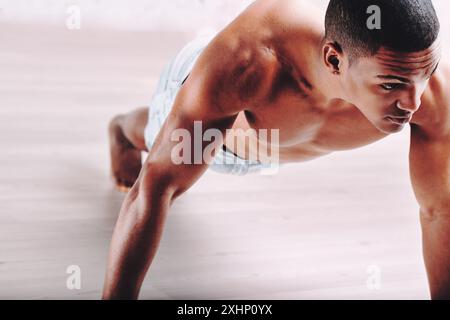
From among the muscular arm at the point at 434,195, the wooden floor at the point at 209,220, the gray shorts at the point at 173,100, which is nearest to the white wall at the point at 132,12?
the wooden floor at the point at 209,220

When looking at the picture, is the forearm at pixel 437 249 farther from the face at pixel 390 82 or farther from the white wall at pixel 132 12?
the white wall at pixel 132 12

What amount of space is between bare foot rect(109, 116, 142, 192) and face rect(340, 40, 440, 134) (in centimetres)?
75

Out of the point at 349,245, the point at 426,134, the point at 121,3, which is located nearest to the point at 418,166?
the point at 426,134

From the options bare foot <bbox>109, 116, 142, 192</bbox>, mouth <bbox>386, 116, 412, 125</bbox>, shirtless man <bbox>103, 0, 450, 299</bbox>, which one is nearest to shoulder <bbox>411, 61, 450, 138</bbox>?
shirtless man <bbox>103, 0, 450, 299</bbox>

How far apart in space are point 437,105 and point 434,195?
116 mm

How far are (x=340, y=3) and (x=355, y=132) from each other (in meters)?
0.27

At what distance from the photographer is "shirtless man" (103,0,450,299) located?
0.84 metres

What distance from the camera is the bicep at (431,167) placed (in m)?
1.01

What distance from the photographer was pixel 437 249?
1.04 metres

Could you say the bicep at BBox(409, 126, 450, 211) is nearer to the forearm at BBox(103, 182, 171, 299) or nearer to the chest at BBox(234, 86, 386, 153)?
the chest at BBox(234, 86, 386, 153)

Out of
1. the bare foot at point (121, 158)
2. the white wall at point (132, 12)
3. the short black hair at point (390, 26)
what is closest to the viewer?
the short black hair at point (390, 26)

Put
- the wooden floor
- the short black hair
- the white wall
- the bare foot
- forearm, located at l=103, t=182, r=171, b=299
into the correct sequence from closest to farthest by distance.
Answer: the short black hair
forearm, located at l=103, t=182, r=171, b=299
the wooden floor
the bare foot
the white wall

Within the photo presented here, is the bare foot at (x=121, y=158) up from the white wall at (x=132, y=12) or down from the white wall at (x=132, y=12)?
down
